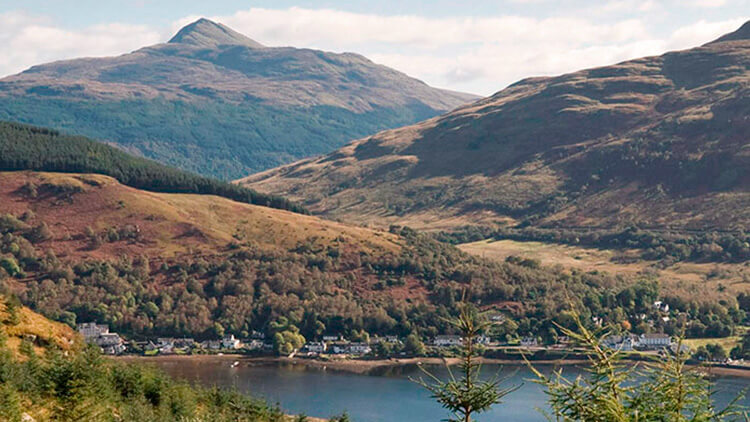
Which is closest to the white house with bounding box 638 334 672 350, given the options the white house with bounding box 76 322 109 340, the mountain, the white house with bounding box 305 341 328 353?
the mountain

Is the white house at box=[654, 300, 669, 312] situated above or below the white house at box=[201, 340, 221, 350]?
above

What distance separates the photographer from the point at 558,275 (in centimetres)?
18950

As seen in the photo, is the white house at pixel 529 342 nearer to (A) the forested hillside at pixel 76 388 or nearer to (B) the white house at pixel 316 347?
(B) the white house at pixel 316 347

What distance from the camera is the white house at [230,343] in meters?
152

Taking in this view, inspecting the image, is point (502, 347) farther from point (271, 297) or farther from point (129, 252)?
point (129, 252)

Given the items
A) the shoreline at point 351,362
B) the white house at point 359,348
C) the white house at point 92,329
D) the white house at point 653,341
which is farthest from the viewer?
the white house at point 653,341

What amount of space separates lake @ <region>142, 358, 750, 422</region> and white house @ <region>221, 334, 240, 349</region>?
7.51m

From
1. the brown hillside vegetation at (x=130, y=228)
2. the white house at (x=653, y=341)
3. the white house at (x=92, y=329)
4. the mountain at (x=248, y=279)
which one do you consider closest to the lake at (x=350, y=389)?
the white house at (x=92, y=329)

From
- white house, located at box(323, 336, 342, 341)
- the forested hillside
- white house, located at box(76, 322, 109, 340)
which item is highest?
the forested hillside

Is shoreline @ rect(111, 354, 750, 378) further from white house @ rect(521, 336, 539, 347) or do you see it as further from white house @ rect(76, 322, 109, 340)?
white house @ rect(76, 322, 109, 340)

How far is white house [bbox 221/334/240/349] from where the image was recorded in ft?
497

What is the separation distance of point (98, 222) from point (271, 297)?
5024 cm

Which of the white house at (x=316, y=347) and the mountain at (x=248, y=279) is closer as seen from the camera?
the white house at (x=316, y=347)

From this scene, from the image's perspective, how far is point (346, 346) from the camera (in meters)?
155
